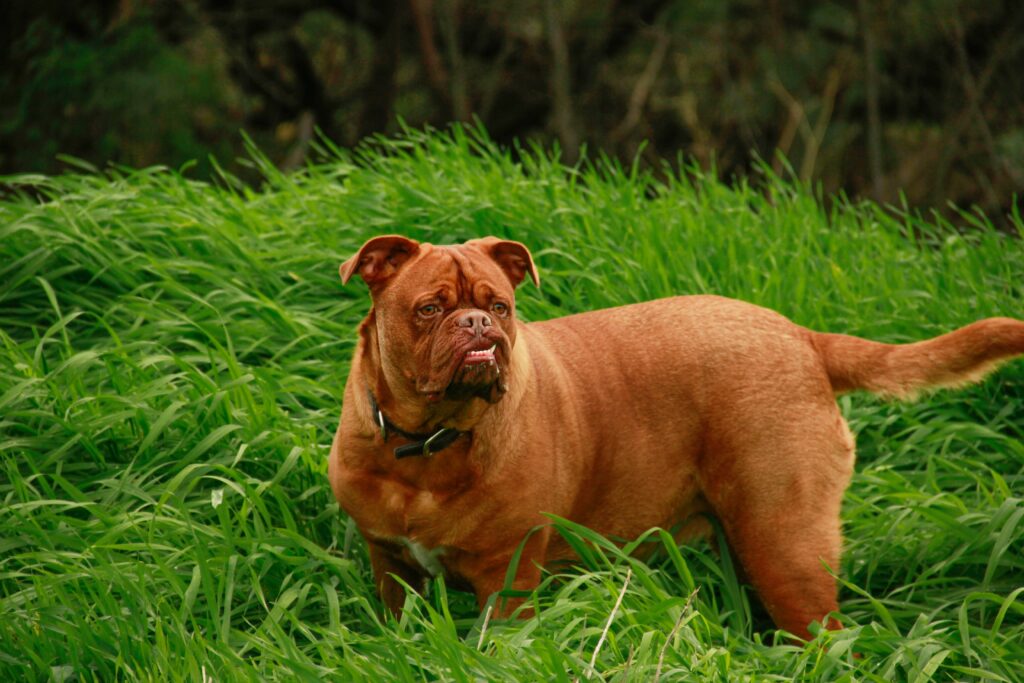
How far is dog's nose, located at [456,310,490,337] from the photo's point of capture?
329 centimetres

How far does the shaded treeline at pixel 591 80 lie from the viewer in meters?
10.9

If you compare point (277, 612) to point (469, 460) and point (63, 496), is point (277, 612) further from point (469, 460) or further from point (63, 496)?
point (63, 496)

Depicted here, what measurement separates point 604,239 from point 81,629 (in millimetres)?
Result: 2897

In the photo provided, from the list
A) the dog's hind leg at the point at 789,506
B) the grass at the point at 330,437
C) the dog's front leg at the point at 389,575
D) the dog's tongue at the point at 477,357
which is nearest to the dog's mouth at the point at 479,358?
the dog's tongue at the point at 477,357

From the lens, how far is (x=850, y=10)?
1269 cm

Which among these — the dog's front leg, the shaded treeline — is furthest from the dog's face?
the shaded treeline

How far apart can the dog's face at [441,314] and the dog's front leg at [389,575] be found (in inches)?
A: 21.6

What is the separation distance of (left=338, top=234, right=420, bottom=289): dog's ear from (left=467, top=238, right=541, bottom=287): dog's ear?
206 millimetres

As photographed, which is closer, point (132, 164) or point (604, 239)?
point (604, 239)

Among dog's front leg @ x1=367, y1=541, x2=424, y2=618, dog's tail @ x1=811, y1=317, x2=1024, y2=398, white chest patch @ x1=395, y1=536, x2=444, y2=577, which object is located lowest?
dog's front leg @ x1=367, y1=541, x2=424, y2=618

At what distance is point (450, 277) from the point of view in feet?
11.3

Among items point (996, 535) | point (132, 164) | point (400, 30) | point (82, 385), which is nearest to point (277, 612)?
point (82, 385)

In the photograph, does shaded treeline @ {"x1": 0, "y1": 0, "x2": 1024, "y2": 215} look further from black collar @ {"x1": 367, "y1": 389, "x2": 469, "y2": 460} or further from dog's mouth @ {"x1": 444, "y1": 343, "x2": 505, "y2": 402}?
dog's mouth @ {"x1": 444, "y1": 343, "x2": 505, "y2": 402}

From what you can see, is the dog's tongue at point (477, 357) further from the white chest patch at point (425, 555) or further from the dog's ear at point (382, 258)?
the white chest patch at point (425, 555)
